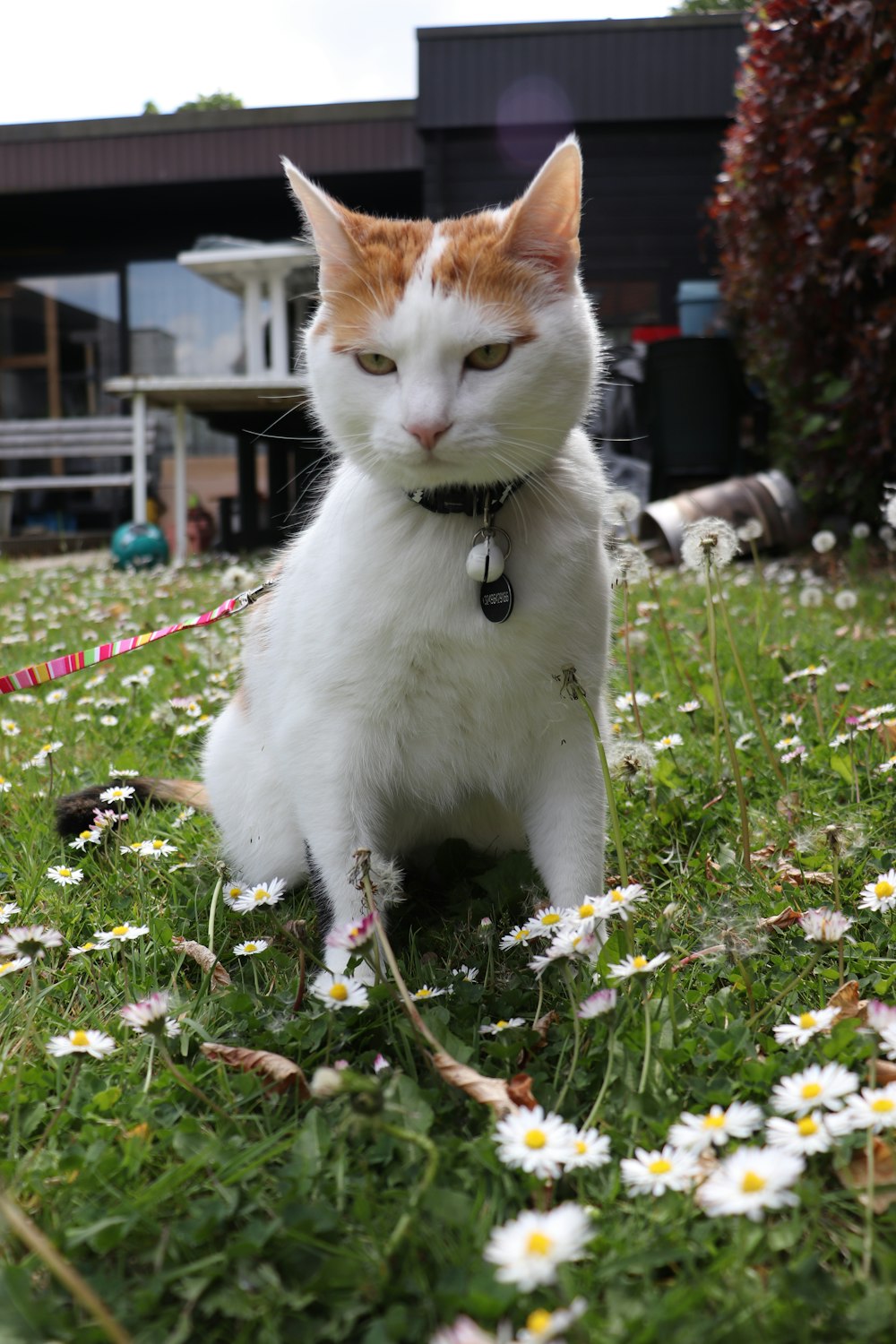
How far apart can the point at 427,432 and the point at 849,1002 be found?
3.25 feet

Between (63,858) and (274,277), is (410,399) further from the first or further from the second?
(274,277)

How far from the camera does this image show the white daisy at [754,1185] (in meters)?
0.90

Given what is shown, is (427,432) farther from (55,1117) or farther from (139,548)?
(139,548)

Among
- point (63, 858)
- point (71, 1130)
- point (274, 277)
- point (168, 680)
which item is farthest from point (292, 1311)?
point (274, 277)

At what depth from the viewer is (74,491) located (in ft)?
38.7

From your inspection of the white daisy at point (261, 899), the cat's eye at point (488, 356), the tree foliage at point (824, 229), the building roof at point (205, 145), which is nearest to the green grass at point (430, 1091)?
the white daisy at point (261, 899)

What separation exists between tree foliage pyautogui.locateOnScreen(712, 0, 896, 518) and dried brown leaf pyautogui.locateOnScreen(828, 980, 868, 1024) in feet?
12.0

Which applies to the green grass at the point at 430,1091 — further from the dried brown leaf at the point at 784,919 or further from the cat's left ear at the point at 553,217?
the cat's left ear at the point at 553,217

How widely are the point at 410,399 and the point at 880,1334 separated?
3.95 feet

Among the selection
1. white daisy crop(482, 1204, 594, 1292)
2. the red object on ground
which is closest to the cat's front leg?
white daisy crop(482, 1204, 594, 1292)

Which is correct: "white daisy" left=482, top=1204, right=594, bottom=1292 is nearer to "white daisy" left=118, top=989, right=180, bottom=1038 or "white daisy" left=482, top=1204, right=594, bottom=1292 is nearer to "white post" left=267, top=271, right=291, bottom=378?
"white daisy" left=118, top=989, right=180, bottom=1038

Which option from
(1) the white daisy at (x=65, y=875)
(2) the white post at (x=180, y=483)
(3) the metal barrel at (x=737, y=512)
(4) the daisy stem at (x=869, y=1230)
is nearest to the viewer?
(4) the daisy stem at (x=869, y=1230)

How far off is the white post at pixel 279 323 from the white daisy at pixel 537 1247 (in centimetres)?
772

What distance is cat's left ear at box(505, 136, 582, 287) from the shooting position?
1.60 metres
